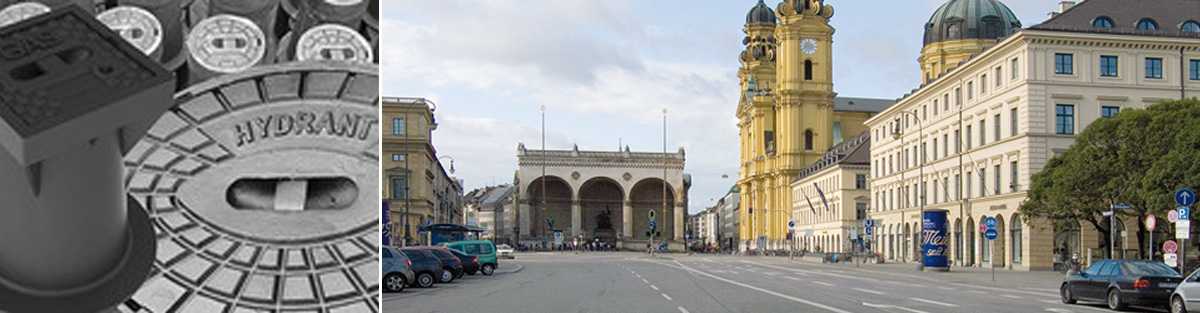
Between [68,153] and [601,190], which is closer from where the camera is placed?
[68,153]

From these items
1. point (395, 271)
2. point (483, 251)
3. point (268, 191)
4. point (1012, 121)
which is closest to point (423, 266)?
point (395, 271)

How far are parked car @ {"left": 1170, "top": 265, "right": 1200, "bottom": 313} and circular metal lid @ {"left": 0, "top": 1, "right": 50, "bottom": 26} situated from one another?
18.3m

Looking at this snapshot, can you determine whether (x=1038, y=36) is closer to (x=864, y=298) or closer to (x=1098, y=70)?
(x=1098, y=70)

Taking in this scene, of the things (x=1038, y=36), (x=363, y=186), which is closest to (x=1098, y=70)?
(x=1038, y=36)

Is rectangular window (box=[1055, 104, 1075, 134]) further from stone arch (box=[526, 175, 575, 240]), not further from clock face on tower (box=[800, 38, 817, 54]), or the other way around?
stone arch (box=[526, 175, 575, 240])

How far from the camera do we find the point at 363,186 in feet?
14.2

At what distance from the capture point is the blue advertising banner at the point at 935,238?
46.1 m

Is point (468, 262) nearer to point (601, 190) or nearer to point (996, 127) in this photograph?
point (996, 127)

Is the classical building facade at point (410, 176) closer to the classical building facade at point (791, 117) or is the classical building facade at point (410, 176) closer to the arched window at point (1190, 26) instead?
the arched window at point (1190, 26)

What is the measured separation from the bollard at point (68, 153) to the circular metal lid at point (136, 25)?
870 mm

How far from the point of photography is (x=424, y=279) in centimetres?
3009

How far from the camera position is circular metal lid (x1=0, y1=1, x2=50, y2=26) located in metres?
3.73

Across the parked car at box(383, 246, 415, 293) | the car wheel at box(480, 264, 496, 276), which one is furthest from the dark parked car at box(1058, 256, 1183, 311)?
the car wheel at box(480, 264, 496, 276)

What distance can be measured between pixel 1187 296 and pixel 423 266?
1831 cm
